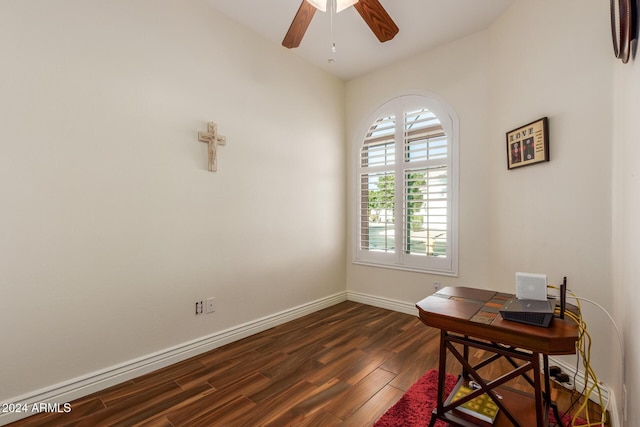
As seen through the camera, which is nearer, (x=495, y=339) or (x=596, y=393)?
(x=495, y=339)

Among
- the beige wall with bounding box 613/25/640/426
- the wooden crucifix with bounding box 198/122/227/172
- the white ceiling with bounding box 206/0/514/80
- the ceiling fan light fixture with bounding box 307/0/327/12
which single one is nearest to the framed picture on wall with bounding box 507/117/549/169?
the beige wall with bounding box 613/25/640/426

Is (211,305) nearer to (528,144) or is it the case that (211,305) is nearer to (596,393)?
(596,393)

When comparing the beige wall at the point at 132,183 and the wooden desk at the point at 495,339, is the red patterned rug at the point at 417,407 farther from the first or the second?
the beige wall at the point at 132,183

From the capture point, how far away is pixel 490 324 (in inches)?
53.9

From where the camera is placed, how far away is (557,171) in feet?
7.13

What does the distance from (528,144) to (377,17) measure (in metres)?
1.49

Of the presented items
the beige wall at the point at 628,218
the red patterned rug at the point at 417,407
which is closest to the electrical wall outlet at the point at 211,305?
the red patterned rug at the point at 417,407

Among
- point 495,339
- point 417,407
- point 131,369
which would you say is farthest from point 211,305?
point 495,339

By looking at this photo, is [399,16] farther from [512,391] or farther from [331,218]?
[512,391]

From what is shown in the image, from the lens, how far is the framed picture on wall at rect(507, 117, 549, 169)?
7.32 feet

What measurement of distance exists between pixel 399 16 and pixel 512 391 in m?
3.00

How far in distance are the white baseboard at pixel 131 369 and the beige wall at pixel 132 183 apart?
0.15 ft

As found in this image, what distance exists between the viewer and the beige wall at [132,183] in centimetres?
179

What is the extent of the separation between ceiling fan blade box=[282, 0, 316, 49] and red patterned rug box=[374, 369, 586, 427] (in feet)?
8.13
